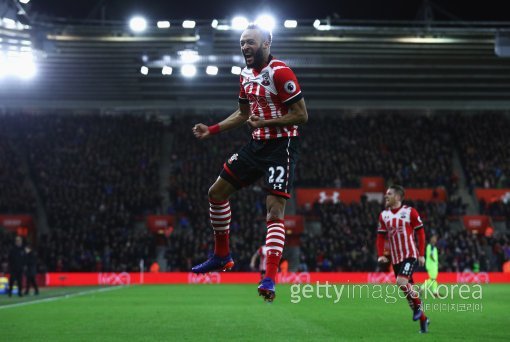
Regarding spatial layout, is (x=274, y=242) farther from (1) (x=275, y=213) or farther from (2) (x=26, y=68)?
(2) (x=26, y=68)

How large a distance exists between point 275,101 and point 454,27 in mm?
33875

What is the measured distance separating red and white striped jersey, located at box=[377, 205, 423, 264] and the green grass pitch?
4.43 ft

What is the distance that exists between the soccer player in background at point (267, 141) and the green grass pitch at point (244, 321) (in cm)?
420

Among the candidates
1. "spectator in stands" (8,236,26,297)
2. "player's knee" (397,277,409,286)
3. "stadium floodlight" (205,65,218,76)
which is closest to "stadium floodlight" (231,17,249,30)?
"stadium floodlight" (205,65,218,76)

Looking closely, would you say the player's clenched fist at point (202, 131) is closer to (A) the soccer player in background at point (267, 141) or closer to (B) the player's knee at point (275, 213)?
(A) the soccer player in background at point (267, 141)

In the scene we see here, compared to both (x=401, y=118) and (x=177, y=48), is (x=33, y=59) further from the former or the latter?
(x=401, y=118)

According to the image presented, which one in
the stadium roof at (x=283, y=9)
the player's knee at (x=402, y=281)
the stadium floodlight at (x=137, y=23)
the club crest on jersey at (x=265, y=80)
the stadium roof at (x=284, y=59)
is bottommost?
the player's knee at (x=402, y=281)

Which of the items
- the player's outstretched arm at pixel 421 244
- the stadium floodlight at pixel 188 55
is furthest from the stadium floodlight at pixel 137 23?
the player's outstretched arm at pixel 421 244

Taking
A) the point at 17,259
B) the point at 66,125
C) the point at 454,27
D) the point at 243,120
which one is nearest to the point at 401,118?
the point at 454,27

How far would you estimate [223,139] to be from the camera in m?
47.9

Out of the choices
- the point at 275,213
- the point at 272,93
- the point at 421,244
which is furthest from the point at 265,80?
the point at 421,244

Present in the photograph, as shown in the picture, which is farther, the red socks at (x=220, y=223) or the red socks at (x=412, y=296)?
the red socks at (x=412, y=296)

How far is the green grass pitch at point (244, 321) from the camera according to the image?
1238 centimetres

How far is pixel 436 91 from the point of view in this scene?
50875mm
